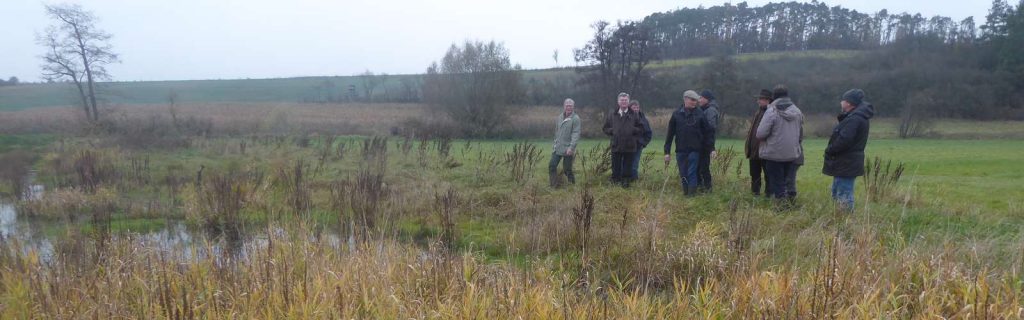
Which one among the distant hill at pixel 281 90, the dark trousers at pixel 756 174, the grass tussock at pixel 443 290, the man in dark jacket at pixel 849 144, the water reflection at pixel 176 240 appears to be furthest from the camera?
the distant hill at pixel 281 90

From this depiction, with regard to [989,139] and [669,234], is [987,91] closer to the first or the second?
[989,139]

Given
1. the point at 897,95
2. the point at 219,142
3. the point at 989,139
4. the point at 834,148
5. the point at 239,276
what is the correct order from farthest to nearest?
the point at 897,95 → the point at 989,139 → the point at 219,142 → the point at 834,148 → the point at 239,276

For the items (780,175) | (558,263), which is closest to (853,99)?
(780,175)

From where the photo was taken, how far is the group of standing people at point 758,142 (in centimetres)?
643

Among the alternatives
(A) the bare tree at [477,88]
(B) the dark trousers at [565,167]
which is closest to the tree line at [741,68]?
(A) the bare tree at [477,88]

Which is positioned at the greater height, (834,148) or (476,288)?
(834,148)

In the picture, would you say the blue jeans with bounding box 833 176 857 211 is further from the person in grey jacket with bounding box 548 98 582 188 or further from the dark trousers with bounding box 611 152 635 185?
the person in grey jacket with bounding box 548 98 582 188

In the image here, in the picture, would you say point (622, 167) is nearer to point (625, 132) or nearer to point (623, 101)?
point (625, 132)

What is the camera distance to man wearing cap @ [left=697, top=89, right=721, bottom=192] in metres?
8.12

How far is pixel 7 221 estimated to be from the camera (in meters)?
8.24

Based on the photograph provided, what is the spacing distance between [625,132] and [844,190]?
3.04m

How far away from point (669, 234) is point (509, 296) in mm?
2402

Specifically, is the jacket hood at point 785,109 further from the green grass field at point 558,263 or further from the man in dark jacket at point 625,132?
the man in dark jacket at point 625,132

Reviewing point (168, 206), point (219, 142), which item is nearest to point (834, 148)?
point (168, 206)
